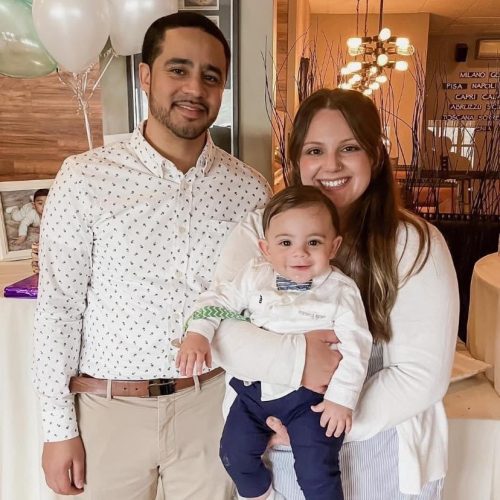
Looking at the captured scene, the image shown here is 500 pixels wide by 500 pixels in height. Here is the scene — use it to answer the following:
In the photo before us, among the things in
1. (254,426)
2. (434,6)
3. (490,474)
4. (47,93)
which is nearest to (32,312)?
(254,426)

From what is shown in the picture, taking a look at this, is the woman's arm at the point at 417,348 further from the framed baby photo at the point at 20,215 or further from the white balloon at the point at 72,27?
the framed baby photo at the point at 20,215

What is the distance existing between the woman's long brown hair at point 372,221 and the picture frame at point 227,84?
4.47 feet

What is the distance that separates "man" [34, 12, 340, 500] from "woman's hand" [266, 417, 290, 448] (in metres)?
0.30

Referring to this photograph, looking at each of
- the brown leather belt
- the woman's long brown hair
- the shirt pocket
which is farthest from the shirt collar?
the brown leather belt

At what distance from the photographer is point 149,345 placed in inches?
54.7

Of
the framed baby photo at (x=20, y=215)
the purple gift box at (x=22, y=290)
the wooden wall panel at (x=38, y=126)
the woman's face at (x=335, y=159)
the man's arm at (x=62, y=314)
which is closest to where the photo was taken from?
the woman's face at (x=335, y=159)

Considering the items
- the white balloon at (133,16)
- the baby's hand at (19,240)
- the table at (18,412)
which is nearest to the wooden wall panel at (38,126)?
the baby's hand at (19,240)

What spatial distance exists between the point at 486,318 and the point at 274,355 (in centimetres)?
117

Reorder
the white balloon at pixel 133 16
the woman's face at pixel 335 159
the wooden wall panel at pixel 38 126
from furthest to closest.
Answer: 1. the wooden wall panel at pixel 38 126
2. the white balloon at pixel 133 16
3. the woman's face at pixel 335 159

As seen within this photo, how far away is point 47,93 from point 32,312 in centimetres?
253

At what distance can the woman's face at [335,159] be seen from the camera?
123 cm

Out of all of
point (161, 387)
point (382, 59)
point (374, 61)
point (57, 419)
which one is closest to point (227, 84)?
point (161, 387)

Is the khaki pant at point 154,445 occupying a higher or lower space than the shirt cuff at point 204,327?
lower

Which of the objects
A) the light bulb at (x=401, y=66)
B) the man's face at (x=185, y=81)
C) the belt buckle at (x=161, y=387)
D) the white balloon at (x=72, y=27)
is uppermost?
the light bulb at (x=401, y=66)
